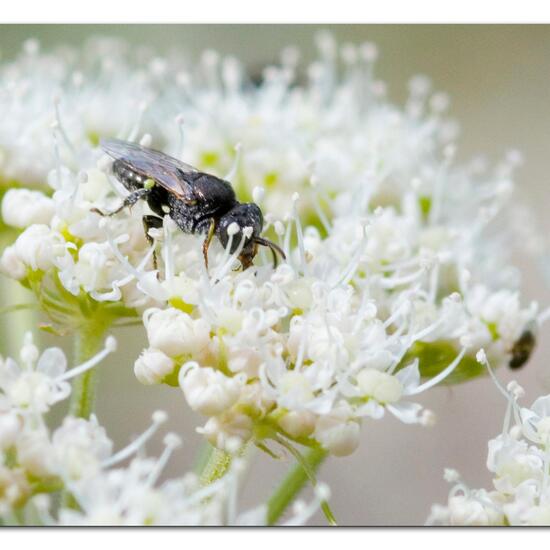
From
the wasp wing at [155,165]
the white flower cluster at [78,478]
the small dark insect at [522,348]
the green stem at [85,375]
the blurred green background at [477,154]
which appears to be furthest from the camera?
the blurred green background at [477,154]

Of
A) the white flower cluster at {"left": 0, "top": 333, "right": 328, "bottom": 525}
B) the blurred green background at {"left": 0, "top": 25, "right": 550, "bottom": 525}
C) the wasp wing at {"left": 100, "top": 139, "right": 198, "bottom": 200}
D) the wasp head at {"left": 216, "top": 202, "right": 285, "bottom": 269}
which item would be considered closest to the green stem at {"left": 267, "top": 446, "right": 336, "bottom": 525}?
the blurred green background at {"left": 0, "top": 25, "right": 550, "bottom": 525}

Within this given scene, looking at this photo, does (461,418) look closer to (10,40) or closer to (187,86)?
(187,86)

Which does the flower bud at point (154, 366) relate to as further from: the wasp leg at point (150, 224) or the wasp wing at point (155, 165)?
the wasp wing at point (155, 165)

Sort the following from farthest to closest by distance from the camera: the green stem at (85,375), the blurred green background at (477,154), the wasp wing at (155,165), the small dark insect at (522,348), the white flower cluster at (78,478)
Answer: the blurred green background at (477,154) < the small dark insect at (522,348) < the wasp wing at (155,165) < the green stem at (85,375) < the white flower cluster at (78,478)

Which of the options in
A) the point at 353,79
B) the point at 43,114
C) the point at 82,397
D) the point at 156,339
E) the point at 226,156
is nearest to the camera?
the point at 156,339

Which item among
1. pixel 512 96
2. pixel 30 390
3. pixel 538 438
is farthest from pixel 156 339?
pixel 512 96

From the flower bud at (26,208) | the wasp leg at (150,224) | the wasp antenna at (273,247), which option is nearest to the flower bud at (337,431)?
the wasp antenna at (273,247)
